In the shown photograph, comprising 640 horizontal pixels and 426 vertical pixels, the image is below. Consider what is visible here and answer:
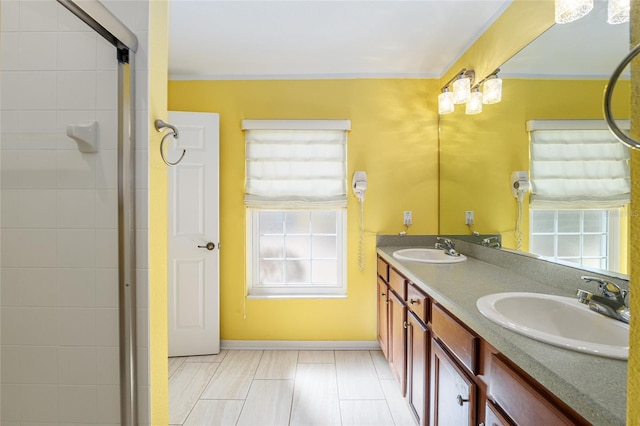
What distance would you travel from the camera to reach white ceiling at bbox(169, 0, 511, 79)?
1.75m

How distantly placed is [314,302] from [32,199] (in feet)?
6.50

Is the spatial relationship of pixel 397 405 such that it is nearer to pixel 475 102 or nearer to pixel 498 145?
pixel 498 145

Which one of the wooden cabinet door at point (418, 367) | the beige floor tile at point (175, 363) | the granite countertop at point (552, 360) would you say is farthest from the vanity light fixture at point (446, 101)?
the beige floor tile at point (175, 363)

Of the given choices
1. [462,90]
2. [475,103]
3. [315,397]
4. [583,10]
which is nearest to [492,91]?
[475,103]

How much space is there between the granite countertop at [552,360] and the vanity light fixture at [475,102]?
119 centimetres

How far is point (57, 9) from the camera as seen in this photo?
42.3 inches

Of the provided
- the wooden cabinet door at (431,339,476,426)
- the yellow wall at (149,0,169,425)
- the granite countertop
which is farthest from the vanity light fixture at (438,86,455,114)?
the yellow wall at (149,0,169,425)

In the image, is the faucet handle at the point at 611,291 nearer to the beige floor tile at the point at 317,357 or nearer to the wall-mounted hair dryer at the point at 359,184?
the wall-mounted hair dryer at the point at 359,184

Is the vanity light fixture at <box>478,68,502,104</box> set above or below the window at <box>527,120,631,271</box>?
above

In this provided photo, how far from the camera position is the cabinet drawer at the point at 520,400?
0.63 metres

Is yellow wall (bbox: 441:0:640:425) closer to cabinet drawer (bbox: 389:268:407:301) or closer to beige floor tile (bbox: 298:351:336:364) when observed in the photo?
cabinet drawer (bbox: 389:268:407:301)

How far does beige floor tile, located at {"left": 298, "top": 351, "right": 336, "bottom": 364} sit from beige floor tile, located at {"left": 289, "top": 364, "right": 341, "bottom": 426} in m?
0.06

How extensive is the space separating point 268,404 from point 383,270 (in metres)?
1.21

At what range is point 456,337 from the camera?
42.6 inches
